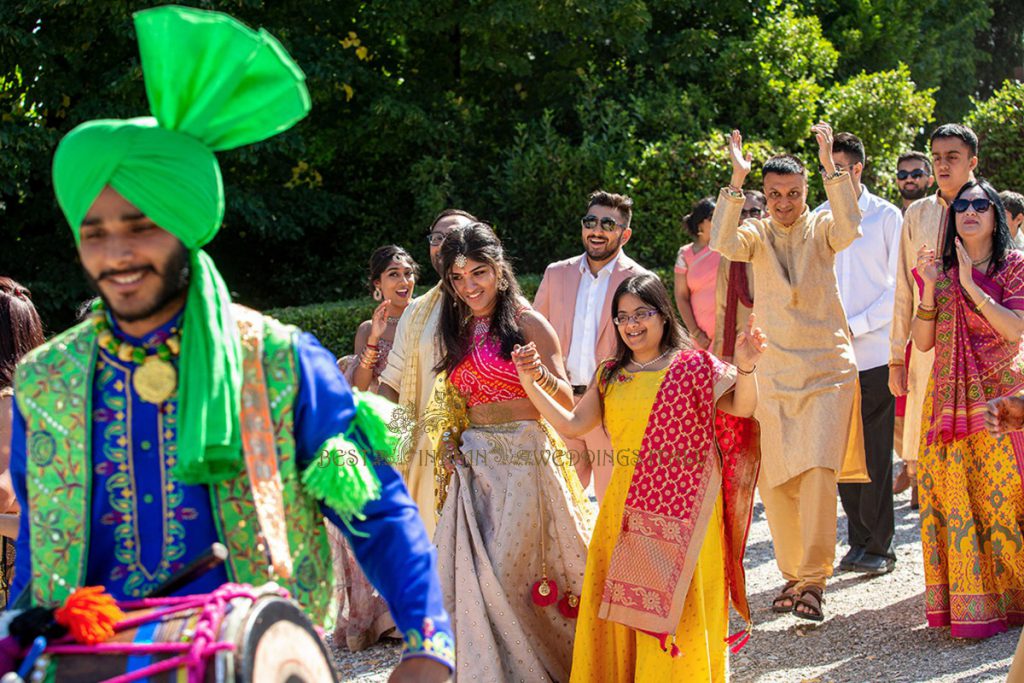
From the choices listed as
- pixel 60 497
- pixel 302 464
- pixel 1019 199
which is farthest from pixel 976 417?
pixel 60 497

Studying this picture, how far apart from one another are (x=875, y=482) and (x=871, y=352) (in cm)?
77

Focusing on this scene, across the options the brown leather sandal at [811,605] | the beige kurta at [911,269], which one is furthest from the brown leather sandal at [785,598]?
the beige kurta at [911,269]

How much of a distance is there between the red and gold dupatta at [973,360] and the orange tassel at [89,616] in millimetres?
4784

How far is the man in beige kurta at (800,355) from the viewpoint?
23.0 feet

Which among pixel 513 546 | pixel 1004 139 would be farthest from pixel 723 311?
pixel 1004 139

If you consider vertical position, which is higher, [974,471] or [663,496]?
[663,496]

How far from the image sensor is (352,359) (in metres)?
7.71

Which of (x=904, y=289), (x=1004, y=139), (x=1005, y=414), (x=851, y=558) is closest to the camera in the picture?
(x=1005, y=414)

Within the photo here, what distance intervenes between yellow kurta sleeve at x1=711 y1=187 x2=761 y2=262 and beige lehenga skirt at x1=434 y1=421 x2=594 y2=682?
5.57ft

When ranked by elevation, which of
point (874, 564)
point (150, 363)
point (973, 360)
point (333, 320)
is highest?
point (333, 320)

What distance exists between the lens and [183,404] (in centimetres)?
278

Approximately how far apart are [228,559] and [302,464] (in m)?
0.26

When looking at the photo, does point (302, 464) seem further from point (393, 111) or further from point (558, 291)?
point (393, 111)

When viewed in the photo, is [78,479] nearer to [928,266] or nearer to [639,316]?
[639,316]
